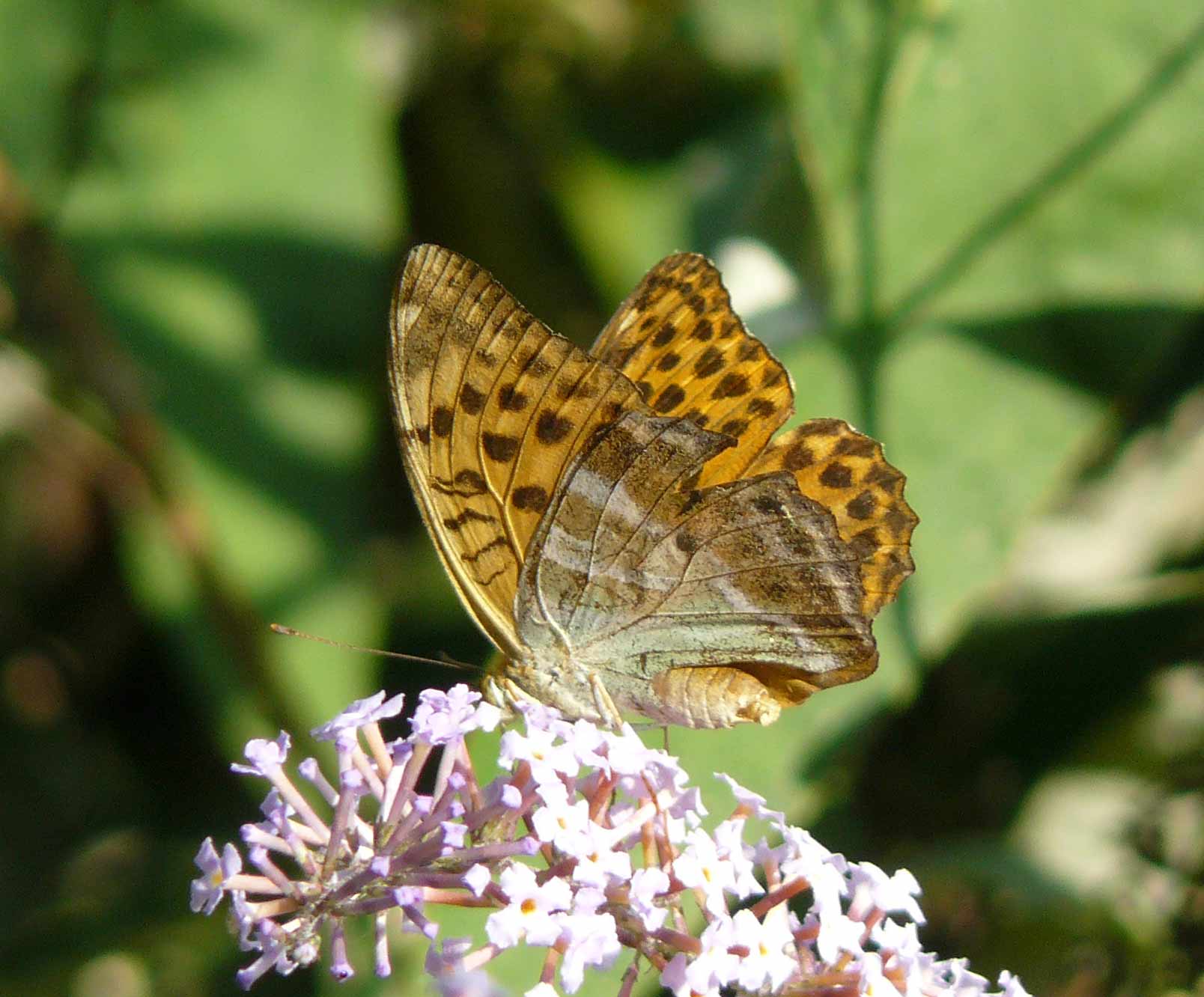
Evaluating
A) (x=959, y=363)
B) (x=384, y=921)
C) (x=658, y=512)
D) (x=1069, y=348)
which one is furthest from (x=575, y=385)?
(x=1069, y=348)

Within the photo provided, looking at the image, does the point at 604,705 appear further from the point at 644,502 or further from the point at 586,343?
the point at 586,343

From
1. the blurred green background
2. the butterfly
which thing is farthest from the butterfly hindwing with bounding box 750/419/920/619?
the blurred green background

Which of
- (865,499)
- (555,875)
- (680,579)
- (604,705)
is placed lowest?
(555,875)

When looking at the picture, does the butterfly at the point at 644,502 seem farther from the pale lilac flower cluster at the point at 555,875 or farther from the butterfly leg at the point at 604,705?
the pale lilac flower cluster at the point at 555,875

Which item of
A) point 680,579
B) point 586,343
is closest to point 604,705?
point 680,579

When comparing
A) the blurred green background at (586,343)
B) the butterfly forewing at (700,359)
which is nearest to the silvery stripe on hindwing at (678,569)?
the butterfly forewing at (700,359)

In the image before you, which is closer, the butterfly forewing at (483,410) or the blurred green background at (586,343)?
the butterfly forewing at (483,410)
